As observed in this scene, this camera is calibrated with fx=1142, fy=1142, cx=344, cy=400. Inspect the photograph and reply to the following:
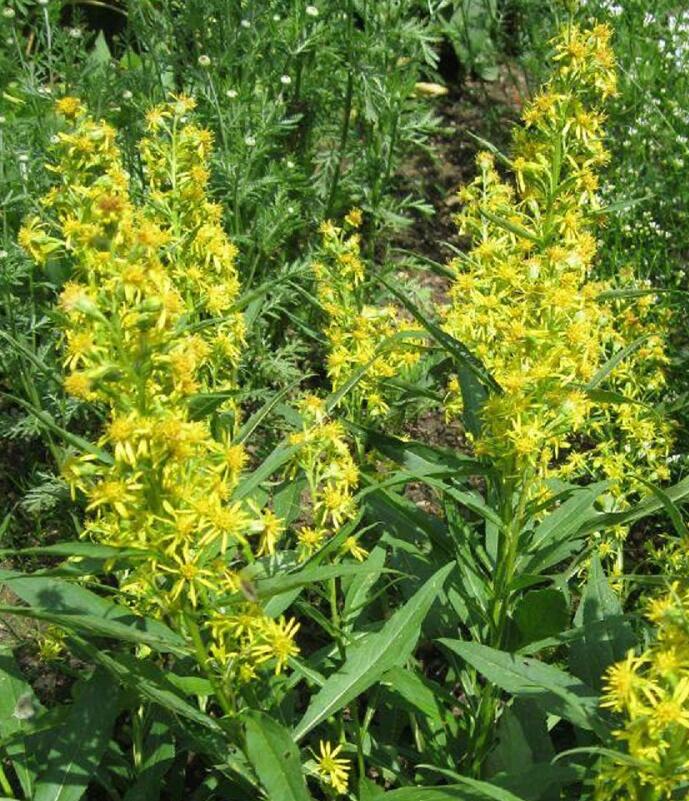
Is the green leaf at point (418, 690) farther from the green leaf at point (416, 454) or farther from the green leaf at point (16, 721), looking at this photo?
the green leaf at point (16, 721)

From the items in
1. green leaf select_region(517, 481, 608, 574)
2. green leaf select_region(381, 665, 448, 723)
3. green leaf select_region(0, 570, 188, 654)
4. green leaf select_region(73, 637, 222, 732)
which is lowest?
green leaf select_region(381, 665, 448, 723)

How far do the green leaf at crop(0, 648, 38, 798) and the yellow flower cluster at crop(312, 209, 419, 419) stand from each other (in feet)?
3.95

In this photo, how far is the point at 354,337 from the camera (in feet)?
11.8

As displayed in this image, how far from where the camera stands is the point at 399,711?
3.35 meters

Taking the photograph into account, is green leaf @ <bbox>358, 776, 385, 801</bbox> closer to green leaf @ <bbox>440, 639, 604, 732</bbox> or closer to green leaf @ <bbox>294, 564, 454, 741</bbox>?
green leaf @ <bbox>294, 564, 454, 741</bbox>

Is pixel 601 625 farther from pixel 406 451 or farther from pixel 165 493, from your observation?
pixel 165 493

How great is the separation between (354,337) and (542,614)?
3.75 ft

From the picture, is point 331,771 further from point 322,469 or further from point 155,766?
point 322,469

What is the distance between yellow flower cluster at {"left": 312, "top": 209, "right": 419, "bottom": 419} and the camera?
137 inches

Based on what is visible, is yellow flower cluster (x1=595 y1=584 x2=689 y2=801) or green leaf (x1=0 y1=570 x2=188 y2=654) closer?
yellow flower cluster (x1=595 y1=584 x2=689 y2=801)

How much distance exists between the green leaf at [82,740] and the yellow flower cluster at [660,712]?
3.87 feet

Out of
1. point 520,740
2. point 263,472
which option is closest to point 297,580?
point 263,472

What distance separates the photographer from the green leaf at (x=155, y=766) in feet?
9.60

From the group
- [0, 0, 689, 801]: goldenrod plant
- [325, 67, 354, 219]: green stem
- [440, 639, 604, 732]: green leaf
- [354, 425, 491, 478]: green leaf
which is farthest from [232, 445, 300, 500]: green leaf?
[325, 67, 354, 219]: green stem
